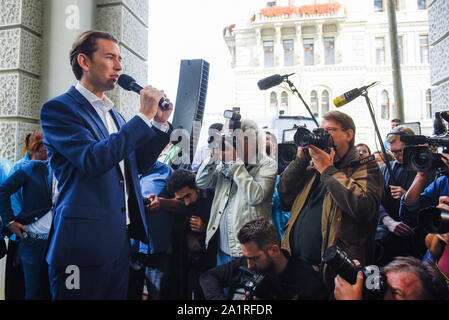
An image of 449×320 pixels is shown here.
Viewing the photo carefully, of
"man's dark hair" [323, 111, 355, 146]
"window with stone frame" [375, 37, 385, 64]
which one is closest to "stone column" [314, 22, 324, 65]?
"window with stone frame" [375, 37, 385, 64]

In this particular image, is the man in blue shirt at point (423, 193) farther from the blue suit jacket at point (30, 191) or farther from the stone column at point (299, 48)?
the stone column at point (299, 48)

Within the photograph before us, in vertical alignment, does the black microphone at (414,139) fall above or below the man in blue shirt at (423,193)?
above

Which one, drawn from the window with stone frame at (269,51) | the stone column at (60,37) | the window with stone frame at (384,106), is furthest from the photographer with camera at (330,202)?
the window with stone frame at (384,106)

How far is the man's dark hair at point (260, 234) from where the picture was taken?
69.4 inches

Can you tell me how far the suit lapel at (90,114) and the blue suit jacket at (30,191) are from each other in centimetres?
124

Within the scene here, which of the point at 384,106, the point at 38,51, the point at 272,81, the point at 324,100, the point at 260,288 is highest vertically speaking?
the point at 324,100

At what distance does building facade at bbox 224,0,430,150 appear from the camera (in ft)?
55.7

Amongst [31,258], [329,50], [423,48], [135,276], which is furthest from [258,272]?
[423,48]

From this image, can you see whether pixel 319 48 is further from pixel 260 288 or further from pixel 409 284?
pixel 409 284

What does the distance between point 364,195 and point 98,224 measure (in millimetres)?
1286

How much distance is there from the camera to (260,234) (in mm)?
1771

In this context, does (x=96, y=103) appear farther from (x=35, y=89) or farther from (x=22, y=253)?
(x=35, y=89)

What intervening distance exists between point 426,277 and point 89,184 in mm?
1345

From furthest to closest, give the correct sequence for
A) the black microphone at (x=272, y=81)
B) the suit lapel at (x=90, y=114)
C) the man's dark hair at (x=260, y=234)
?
the black microphone at (x=272, y=81)
the man's dark hair at (x=260, y=234)
the suit lapel at (x=90, y=114)
